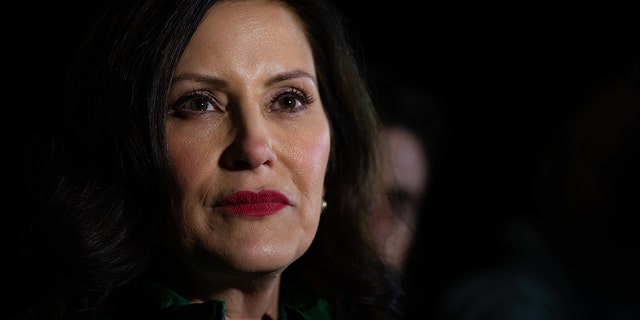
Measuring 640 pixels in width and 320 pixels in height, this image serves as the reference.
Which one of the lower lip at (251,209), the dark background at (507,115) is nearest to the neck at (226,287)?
the lower lip at (251,209)

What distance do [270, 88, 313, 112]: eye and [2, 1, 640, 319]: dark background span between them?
23.0 inches

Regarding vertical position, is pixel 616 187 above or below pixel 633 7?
below

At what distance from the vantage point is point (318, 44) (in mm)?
→ 2201

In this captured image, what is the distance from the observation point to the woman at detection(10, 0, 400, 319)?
6.03ft

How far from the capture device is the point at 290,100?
200 cm

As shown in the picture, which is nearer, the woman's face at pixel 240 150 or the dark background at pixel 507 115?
the woman's face at pixel 240 150

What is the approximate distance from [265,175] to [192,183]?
0.56 ft

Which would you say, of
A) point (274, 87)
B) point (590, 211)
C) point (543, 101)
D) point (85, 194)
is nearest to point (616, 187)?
point (590, 211)

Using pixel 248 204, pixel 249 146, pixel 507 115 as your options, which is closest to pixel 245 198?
pixel 248 204

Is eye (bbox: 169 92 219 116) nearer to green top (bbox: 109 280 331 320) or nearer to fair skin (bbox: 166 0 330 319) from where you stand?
fair skin (bbox: 166 0 330 319)

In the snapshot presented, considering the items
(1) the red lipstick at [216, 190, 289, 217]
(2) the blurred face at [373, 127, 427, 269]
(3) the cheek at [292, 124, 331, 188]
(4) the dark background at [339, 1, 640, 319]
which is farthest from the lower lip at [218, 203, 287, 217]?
(4) the dark background at [339, 1, 640, 319]

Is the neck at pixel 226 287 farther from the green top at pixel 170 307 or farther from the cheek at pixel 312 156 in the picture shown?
the cheek at pixel 312 156

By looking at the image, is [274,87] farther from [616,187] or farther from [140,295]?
[616,187]

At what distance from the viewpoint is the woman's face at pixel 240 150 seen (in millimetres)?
1825
